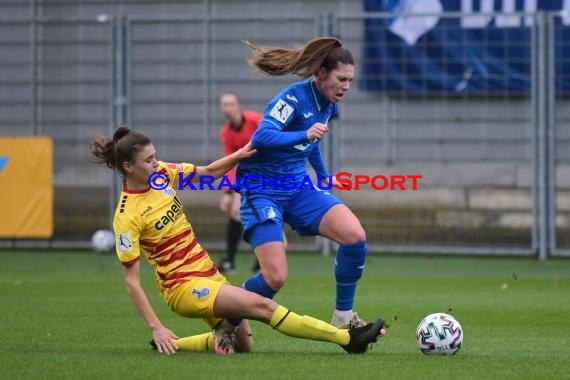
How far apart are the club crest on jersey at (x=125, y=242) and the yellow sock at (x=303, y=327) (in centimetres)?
93

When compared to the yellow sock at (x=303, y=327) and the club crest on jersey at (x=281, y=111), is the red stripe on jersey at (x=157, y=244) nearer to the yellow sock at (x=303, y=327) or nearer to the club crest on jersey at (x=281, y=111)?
the yellow sock at (x=303, y=327)

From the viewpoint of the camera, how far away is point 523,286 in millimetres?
12906

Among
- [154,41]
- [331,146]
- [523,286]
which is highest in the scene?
[154,41]

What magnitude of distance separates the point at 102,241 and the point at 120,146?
9137 millimetres

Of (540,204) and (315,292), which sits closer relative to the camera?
(315,292)

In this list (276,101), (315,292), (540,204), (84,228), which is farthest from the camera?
(84,228)

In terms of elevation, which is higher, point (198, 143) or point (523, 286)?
point (198, 143)

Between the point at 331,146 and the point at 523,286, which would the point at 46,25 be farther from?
the point at 523,286

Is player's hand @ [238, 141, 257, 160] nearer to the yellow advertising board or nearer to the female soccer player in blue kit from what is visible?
the female soccer player in blue kit

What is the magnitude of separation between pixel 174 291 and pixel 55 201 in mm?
10121

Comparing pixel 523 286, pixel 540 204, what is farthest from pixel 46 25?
pixel 523 286

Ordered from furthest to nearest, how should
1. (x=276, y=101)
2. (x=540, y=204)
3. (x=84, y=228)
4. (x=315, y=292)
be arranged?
(x=84, y=228), (x=540, y=204), (x=315, y=292), (x=276, y=101)

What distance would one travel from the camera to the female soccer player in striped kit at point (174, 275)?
772cm

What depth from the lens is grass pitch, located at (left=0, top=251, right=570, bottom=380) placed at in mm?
7152
